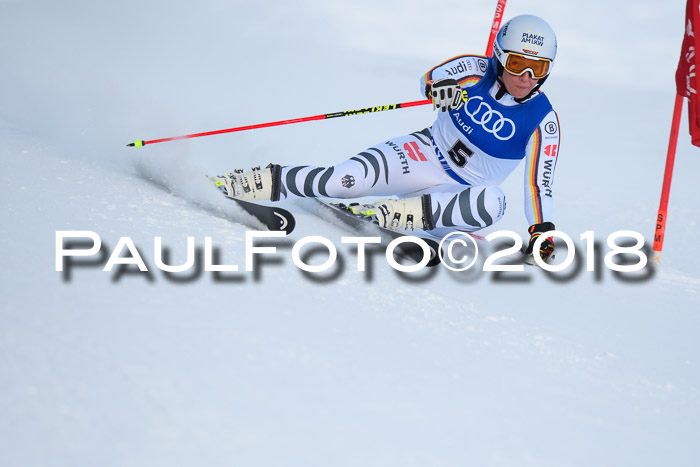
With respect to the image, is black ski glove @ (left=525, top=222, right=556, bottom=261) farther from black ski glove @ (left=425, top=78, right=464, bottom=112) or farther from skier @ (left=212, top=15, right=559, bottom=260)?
black ski glove @ (left=425, top=78, right=464, bottom=112)

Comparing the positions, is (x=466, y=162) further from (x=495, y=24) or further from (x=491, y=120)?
(x=495, y=24)

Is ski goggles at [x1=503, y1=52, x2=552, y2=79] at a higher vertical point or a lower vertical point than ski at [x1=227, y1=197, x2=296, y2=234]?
higher

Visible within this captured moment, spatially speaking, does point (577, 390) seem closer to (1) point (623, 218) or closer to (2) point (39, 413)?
(2) point (39, 413)

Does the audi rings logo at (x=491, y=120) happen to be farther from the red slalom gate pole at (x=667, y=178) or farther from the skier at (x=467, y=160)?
the red slalom gate pole at (x=667, y=178)

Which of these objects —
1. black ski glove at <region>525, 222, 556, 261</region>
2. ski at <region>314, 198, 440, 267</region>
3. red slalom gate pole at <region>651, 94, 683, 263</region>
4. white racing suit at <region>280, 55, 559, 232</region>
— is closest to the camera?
ski at <region>314, 198, 440, 267</region>

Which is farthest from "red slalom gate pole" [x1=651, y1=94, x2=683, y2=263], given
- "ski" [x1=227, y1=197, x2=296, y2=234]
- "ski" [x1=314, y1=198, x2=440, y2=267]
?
"ski" [x1=227, y1=197, x2=296, y2=234]

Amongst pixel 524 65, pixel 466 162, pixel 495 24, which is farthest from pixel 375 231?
pixel 495 24

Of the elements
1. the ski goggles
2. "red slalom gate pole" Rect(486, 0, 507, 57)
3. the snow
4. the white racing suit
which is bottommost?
the snow

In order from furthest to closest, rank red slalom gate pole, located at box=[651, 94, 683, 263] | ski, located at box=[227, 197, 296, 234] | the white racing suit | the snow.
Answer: red slalom gate pole, located at box=[651, 94, 683, 263] → the white racing suit → ski, located at box=[227, 197, 296, 234] → the snow

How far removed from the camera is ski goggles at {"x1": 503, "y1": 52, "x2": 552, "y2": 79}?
11.3ft

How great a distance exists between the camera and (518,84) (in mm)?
3492

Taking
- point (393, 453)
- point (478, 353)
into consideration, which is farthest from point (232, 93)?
point (393, 453)

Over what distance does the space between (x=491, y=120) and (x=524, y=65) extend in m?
0.36

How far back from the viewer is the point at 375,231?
3.71m
